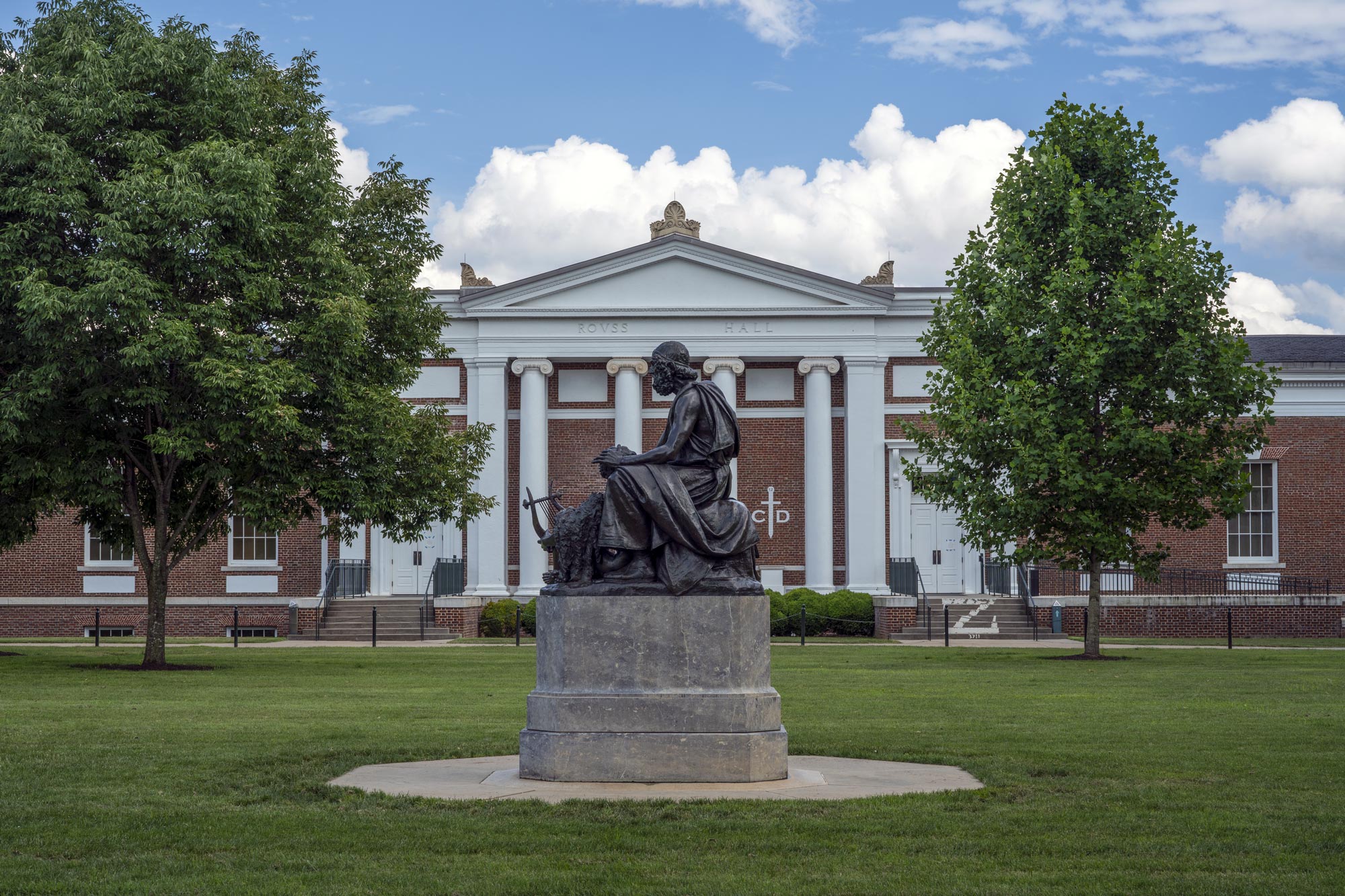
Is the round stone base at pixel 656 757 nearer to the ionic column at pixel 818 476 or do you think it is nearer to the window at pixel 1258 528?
the ionic column at pixel 818 476

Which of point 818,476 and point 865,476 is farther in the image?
point 865,476

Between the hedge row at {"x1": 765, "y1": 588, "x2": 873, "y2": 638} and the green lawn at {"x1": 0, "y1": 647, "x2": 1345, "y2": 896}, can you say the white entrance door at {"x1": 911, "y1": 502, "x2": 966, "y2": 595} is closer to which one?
the hedge row at {"x1": 765, "y1": 588, "x2": 873, "y2": 638}

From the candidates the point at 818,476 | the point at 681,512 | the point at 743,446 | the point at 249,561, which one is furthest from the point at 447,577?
the point at 681,512

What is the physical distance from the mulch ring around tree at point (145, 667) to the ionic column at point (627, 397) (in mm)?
19237

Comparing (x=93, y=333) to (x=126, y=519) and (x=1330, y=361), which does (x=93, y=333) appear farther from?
(x=1330, y=361)

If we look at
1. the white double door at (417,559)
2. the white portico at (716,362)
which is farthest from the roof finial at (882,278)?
the white double door at (417,559)

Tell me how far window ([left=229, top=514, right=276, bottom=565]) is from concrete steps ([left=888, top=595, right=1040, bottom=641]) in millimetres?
17697

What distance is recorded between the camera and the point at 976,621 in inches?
1505

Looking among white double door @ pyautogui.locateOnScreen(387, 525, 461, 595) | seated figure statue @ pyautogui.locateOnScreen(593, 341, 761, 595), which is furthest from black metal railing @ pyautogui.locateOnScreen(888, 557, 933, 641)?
seated figure statue @ pyautogui.locateOnScreen(593, 341, 761, 595)

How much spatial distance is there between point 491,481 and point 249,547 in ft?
23.3

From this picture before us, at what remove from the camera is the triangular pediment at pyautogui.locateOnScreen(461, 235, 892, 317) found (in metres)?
42.7

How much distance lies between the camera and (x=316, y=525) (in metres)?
42.1

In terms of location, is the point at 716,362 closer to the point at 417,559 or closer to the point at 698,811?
the point at 417,559

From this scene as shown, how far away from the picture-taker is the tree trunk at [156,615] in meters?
24.3
